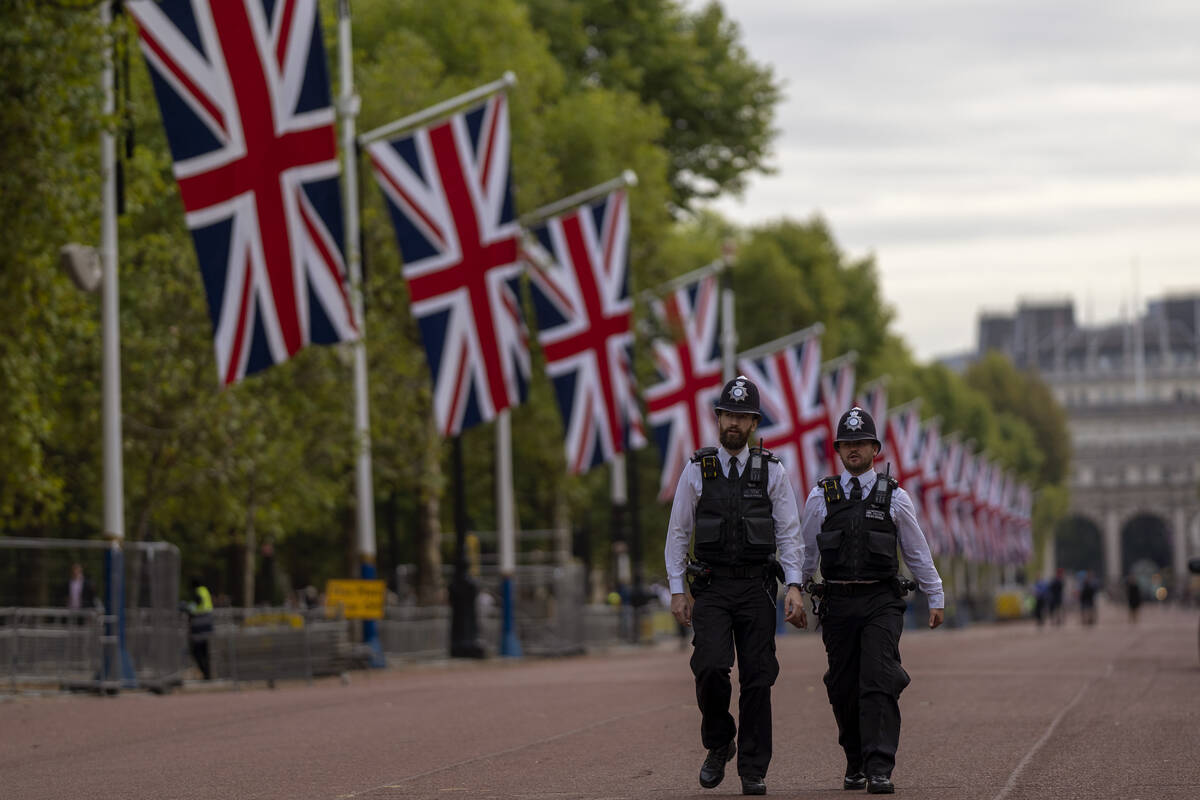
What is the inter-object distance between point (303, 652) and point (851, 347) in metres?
52.7

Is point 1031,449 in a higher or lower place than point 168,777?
higher

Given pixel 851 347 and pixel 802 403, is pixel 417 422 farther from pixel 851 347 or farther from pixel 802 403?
pixel 851 347

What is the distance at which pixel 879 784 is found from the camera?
10.9m

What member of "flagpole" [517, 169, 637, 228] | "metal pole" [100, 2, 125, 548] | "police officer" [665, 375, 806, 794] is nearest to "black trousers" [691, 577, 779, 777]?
"police officer" [665, 375, 806, 794]

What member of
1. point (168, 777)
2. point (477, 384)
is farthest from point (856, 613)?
point (477, 384)

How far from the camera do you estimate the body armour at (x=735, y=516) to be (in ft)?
36.1

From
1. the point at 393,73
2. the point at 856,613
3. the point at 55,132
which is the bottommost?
the point at 856,613

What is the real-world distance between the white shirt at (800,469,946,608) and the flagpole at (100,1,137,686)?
13931 mm

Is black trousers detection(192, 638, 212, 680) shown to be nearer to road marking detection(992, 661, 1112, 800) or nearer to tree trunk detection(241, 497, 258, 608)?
tree trunk detection(241, 497, 258, 608)

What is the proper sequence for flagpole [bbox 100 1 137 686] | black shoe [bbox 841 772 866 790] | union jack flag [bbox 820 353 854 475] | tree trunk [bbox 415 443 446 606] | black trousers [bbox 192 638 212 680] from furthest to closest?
union jack flag [bbox 820 353 854 475], tree trunk [bbox 415 443 446 606], black trousers [bbox 192 638 212 680], flagpole [bbox 100 1 137 686], black shoe [bbox 841 772 866 790]

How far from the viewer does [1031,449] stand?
5448 inches

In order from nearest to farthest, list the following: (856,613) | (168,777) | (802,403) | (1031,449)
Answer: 1. (856,613)
2. (168,777)
3. (802,403)
4. (1031,449)

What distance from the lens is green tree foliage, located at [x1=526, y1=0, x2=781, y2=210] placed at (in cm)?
5509

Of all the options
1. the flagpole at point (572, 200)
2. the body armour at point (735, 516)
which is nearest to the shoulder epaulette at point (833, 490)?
the body armour at point (735, 516)
